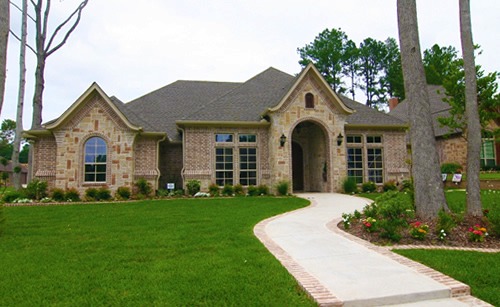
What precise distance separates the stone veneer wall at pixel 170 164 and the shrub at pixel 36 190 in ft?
17.4

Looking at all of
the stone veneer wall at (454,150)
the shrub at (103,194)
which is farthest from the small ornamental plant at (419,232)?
the stone veneer wall at (454,150)

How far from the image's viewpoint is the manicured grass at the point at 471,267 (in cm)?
357

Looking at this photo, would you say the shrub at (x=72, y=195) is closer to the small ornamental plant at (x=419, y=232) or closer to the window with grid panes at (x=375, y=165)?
the small ornamental plant at (x=419, y=232)

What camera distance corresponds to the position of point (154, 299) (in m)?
3.34

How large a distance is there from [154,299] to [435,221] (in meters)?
5.70

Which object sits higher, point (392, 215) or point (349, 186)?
point (349, 186)

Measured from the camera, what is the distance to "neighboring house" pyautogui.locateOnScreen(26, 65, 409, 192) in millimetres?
14352

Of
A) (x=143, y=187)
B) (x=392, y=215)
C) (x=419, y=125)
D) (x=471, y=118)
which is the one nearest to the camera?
(x=392, y=215)

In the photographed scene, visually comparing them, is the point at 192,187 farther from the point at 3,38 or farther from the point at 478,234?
the point at 478,234

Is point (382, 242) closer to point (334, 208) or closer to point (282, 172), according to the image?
point (334, 208)

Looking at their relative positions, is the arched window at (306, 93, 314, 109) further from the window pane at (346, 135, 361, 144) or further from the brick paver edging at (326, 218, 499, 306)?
the brick paver edging at (326, 218, 499, 306)

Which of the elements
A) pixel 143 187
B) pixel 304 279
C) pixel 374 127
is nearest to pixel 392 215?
pixel 304 279

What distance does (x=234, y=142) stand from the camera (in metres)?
16.0

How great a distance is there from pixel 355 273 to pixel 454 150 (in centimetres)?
1987
